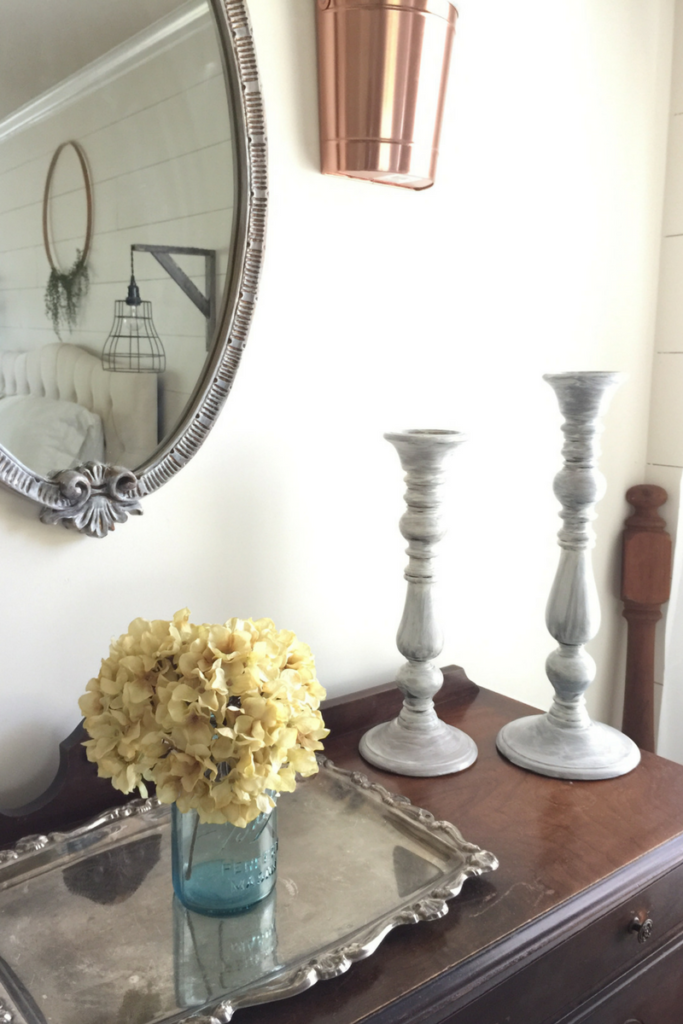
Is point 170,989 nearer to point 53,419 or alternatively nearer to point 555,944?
point 555,944

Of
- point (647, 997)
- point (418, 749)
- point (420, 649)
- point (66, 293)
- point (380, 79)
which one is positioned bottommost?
point (647, 997)

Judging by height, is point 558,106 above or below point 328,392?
above

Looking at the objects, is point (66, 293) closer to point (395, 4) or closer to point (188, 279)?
point (188, 279)

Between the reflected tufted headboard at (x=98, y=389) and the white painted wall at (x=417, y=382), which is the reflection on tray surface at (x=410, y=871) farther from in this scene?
the reflected tufted headboard at (x=98, y=389)

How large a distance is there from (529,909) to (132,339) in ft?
2.29

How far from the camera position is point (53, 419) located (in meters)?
0.87

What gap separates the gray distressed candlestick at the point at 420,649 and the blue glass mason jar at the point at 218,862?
292 mm

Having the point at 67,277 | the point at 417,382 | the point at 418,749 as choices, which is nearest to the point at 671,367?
the point at 417,382

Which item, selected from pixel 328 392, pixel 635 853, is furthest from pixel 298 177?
pixel 635 853

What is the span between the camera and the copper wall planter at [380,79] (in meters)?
1.00

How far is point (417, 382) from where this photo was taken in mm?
1230

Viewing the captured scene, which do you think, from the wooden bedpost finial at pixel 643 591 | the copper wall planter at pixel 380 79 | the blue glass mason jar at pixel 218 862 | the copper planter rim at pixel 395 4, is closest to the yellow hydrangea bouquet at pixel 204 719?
the blue glass mason jar at pixel 218 862

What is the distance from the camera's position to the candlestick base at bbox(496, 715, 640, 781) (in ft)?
3.51

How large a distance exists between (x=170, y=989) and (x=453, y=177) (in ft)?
3.46
